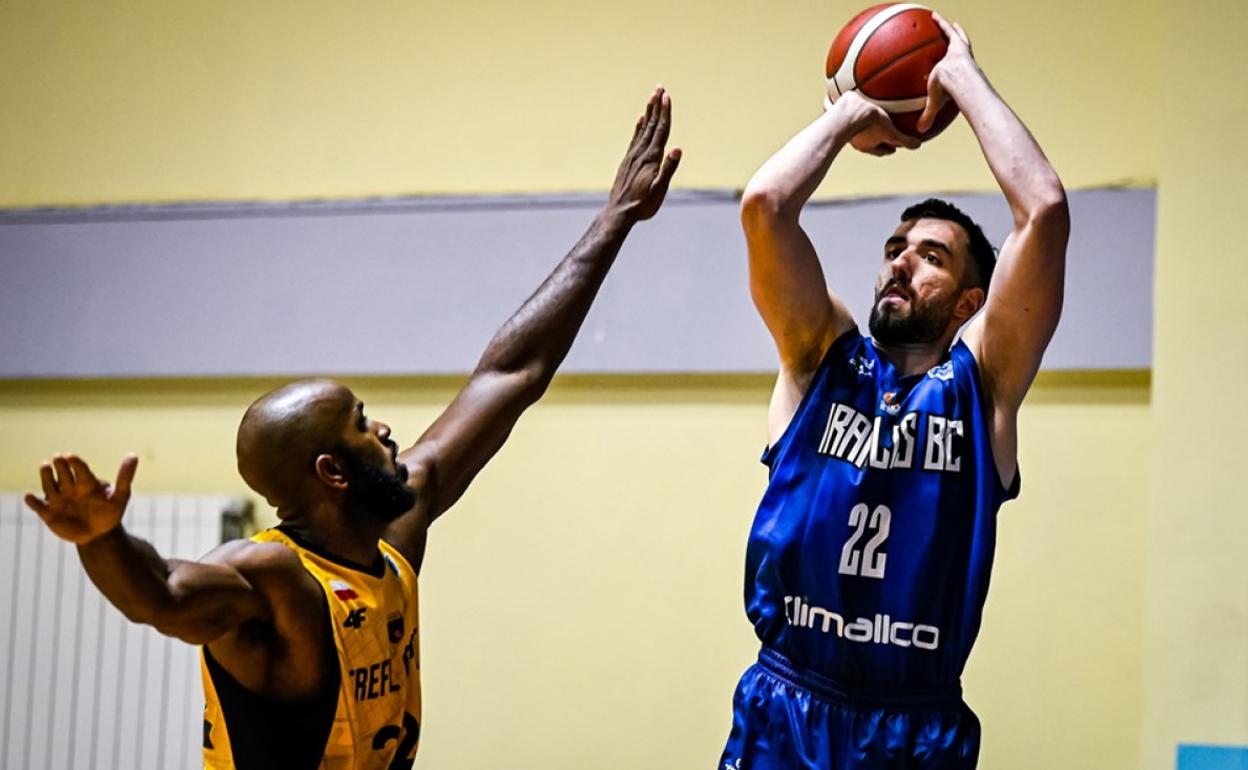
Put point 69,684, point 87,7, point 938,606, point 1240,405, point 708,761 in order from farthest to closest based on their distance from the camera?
point 87,7 → point 69,684 → point 708,761 → point 1240,405 → point 938,606

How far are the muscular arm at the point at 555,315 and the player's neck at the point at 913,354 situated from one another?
780 mm

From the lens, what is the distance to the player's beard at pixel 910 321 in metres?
2.94

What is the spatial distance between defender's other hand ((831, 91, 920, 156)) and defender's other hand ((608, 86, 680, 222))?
0.61 meters

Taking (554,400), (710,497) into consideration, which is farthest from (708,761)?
(554,400)

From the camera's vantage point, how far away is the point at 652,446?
4.99 metres

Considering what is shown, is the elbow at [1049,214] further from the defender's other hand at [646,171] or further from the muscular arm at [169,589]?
the muscular arm at [169,589]

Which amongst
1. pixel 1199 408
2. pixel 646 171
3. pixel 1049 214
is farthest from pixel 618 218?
pixel 1199 408

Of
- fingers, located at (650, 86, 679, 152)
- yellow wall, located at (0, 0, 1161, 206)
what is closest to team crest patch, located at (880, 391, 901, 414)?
fingers, located at (650, 86, 679, 152)

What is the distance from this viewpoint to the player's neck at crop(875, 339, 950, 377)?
298 cm

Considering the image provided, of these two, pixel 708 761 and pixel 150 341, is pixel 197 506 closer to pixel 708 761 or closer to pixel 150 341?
pixel 150 341

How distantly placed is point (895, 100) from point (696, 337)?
6.75 feet

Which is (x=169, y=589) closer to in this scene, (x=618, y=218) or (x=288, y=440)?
(x=288, y=440)

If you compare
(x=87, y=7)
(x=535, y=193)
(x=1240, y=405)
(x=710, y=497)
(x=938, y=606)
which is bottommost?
(x=938, y=606)

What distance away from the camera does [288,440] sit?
2756 mm
